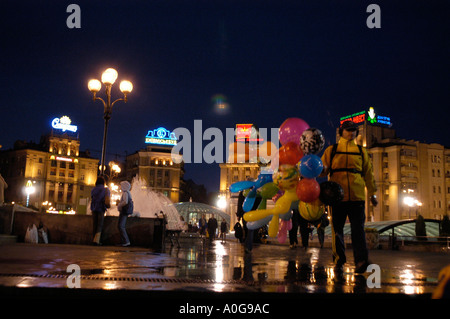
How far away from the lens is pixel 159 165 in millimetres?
111000

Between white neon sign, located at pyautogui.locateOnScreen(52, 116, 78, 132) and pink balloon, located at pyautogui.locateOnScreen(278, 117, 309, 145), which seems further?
white neon sign, located at pyautogui.locateOnScreen(52, 116, 78, 132)

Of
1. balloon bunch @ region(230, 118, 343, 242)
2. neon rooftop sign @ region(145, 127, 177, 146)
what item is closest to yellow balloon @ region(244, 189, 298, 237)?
balloon bunch @ region(230, 118, 343, 242)

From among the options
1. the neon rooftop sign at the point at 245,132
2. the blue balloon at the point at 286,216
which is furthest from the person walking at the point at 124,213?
the neon rooftop sign at the point at 245,132

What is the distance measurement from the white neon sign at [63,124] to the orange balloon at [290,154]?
103996 mm

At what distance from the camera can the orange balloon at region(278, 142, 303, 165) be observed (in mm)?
6695

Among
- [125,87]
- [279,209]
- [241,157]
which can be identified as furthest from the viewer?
[241,157]

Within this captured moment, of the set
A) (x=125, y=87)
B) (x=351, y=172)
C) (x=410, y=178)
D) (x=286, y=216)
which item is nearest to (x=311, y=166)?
(x=351, y=172)

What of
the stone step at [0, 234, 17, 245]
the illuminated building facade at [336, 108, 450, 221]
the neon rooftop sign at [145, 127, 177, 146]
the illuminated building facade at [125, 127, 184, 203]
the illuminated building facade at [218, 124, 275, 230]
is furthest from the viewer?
the illuminated building facade at [218, 124, 275, 230]

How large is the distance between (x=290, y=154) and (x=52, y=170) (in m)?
102

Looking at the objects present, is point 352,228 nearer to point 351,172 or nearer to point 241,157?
point 351,172

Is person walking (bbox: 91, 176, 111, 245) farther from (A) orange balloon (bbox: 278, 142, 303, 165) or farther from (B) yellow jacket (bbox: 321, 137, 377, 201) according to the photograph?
(B) yellow jacket (bbox: 321, 137, 377, 201)

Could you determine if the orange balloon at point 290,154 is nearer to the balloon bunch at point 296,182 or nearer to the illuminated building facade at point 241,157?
the balloon bunch at point 296,182
